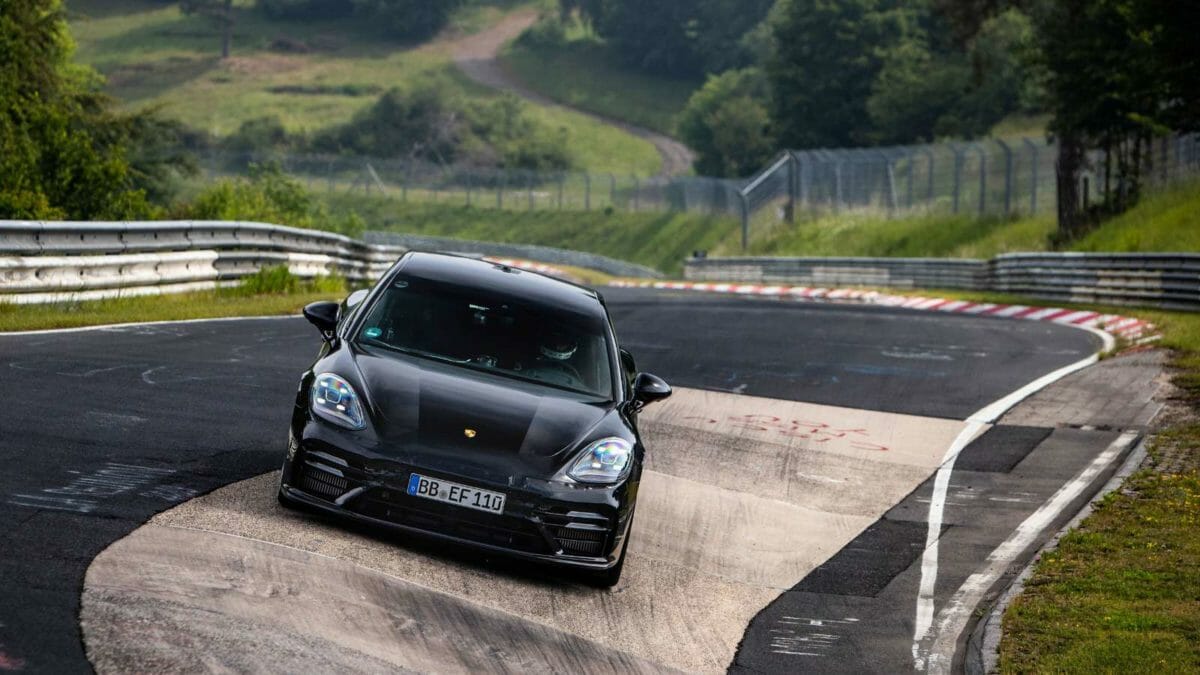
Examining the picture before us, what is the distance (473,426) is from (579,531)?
2.45ft

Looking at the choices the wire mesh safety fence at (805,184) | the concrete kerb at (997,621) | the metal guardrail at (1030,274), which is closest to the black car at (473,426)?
the concrete kerb at (997,621)

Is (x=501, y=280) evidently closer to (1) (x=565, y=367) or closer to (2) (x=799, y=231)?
(1) (x=565, y=367)

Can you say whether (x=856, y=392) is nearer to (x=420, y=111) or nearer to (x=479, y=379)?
(x=479, y=379)

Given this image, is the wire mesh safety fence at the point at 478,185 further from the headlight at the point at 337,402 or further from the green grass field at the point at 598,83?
the headlight at the point at 337,402

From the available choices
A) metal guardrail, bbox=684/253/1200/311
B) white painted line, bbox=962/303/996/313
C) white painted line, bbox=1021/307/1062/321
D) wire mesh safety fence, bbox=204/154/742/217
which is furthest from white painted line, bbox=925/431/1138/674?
wire mesh safety fence, bbox=204/154/742/217

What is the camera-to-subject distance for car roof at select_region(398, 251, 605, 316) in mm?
9898

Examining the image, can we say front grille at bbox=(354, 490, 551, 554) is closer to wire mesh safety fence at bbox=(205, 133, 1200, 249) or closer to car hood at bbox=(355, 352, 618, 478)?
car hood at bbox=(355, 352, 618, 478)

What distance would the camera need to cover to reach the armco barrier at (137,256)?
667 inches

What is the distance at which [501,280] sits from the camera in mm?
10062

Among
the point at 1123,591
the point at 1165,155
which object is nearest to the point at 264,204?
the point at 1165,155

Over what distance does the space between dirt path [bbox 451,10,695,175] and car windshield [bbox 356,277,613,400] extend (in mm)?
108993

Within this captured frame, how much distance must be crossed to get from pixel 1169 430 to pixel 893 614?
646 cm

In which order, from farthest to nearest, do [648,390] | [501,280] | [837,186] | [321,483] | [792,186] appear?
[792,186] → [837,186] → [501,280] → [648,390] → [321,483]

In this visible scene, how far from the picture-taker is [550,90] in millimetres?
145125
